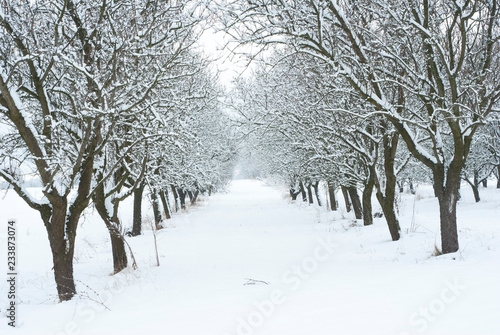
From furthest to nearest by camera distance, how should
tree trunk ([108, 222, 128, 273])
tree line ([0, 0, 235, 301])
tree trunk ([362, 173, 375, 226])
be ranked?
1. tree trunk ([362, 173, 375, 226])
2. tree trunk ([108, 222, 128, 273])
3. tree line ([0, 0, 235, 301])

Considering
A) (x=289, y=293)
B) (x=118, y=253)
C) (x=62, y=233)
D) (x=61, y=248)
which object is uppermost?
(x=62, y=233)

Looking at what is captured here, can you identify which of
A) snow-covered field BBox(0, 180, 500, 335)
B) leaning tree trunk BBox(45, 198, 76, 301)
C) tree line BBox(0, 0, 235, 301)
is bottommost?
snow-covered field BBox(0, 180, 500, 335)

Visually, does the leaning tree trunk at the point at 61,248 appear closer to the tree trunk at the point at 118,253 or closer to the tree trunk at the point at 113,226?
the tree trunk at the point at 113,226

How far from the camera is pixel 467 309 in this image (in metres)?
3.57

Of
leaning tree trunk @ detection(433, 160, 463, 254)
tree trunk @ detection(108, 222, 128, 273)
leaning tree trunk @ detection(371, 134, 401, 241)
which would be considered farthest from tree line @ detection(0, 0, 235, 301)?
leaning tree trunk @ detection(371, 134, 401, 241)

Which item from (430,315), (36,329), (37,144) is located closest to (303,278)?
(430,315)

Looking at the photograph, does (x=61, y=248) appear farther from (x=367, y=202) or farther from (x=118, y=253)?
(x=367, y=202)

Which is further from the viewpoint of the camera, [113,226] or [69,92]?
[113,226]

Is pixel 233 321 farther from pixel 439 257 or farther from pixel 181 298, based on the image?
pixel 439 257

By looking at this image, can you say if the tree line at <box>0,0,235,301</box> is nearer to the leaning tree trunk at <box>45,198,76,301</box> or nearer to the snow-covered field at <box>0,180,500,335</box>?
the leaning tree trunk at <box>45,198,76,301</box>

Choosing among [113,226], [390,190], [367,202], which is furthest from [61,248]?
[367,202]

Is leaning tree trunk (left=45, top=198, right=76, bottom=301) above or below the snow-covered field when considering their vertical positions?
above

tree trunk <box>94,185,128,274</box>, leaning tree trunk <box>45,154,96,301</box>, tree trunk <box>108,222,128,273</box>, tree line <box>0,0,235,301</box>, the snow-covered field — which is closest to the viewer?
the snow-covered field

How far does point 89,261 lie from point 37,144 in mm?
5433
